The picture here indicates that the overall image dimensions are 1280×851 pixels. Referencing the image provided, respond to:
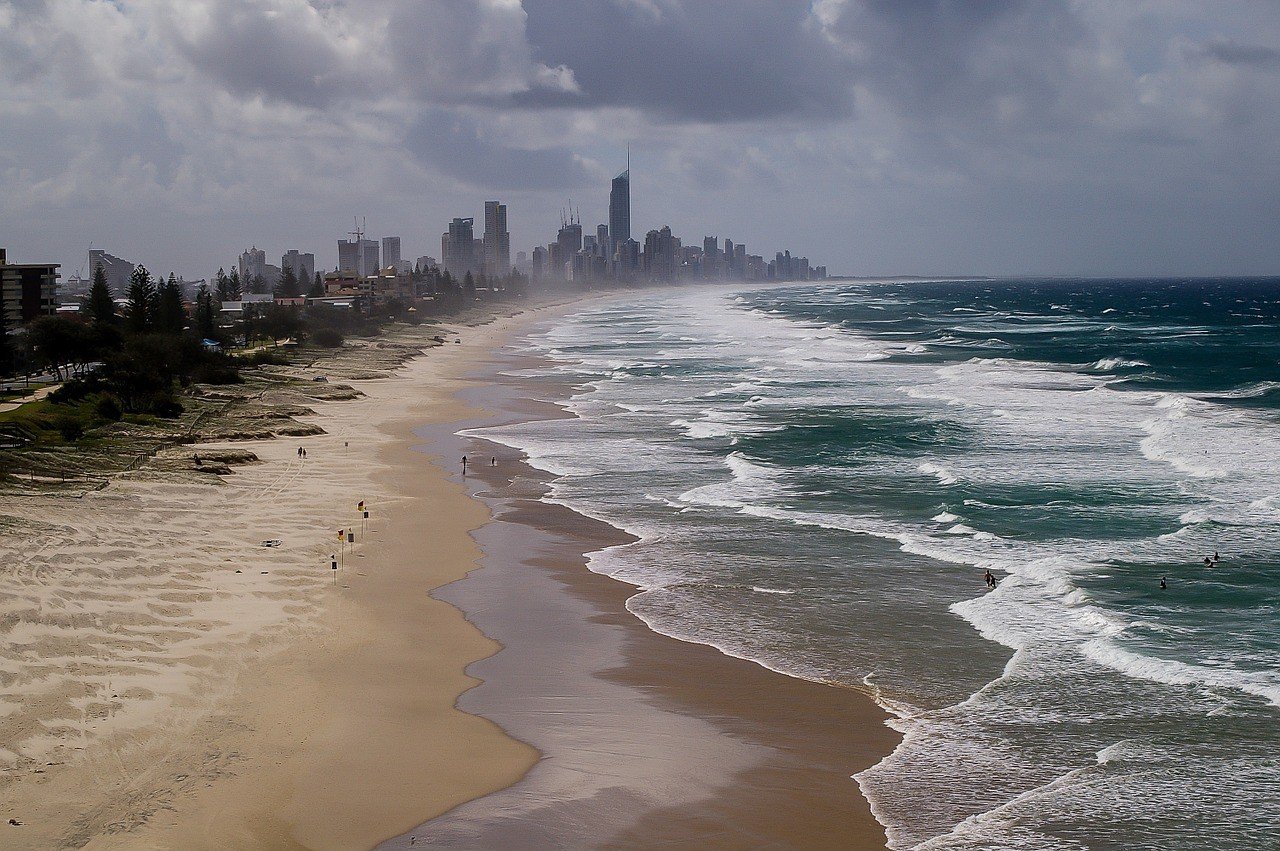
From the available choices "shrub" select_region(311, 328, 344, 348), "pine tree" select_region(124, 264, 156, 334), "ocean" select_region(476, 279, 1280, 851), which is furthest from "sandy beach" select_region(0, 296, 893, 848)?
"shrub" select_region(311, 328, 344, 348)

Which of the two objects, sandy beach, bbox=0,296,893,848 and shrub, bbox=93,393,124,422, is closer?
sandy beach, bbox=0,296,893,848

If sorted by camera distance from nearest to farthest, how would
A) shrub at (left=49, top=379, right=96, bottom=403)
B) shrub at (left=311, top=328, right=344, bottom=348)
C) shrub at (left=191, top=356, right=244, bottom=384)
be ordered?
1. shrub at (left=49, top=379, right=96, bottom=403)
2. shrub at (left=191, top=356, right=244, bottom=384)
3. shrub at (left=311, top=328, right=344, bottom=348)

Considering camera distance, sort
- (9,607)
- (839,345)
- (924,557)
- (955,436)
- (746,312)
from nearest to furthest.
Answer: (9,607), (924,557), (955,436), (839,345), (746,312)

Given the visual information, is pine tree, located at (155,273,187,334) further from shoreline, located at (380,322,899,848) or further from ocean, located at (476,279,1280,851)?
shoreline, located at (380,322,899,848)

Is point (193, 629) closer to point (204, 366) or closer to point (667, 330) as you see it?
point (204, 366)

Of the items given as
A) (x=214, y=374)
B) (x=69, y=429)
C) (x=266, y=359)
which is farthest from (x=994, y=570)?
(x=266, y=359)

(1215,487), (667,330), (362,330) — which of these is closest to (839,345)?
(667,330)
